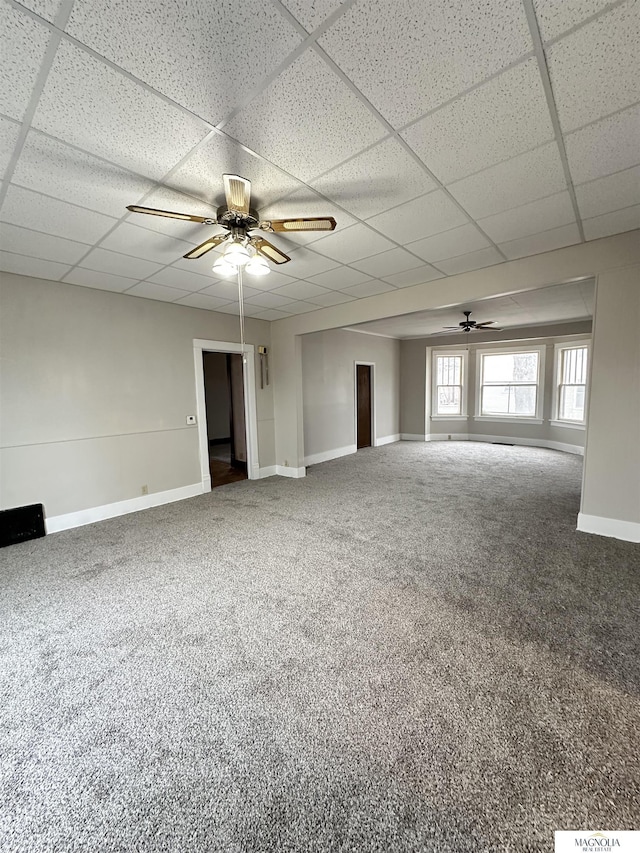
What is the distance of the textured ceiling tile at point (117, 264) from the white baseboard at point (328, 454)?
4.07 metres

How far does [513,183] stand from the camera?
2.10 m

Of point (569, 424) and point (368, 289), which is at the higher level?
point (368, 289)

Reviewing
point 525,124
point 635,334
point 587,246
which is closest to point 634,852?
point 525,124

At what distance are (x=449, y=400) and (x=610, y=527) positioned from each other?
5.83 metres

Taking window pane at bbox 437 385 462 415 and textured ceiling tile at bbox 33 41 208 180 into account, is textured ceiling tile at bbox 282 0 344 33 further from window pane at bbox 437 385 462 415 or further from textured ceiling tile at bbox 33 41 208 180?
window pane at bbox 437 385 462 415

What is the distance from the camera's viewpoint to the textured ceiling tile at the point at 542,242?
2.80 metres

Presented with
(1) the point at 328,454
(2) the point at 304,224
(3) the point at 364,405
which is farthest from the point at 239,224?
(3) the point at 364,405

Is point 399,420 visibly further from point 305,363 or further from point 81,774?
point 81,774

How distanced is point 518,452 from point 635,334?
4575 mm

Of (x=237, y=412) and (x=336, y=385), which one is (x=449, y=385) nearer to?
(x=336, y=385)

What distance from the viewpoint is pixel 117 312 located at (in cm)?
405

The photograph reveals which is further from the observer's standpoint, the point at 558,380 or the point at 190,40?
the point at 558,380

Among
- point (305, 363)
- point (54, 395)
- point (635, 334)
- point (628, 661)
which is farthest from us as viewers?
point (305, 363)

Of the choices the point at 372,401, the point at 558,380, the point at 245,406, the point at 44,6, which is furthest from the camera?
the point at 372,401
